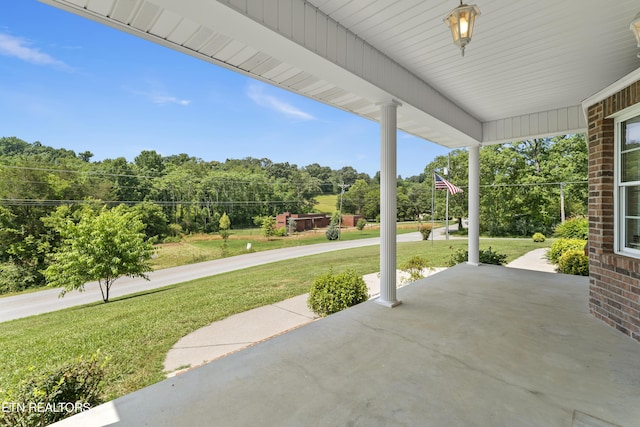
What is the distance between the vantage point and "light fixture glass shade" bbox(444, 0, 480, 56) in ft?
5.30

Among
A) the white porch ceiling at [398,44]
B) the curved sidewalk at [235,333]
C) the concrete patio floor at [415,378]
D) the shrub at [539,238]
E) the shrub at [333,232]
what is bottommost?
the curved sidewalk at [235,333]

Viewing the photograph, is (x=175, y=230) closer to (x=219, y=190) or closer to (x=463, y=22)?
(x=219, y=190)

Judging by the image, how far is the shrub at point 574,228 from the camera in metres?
10.3

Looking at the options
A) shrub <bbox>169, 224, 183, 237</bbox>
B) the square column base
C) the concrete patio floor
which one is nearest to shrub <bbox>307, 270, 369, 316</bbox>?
the square column base

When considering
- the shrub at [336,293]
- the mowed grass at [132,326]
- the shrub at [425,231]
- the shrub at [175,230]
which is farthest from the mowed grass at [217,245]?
the shrub at [425,231]

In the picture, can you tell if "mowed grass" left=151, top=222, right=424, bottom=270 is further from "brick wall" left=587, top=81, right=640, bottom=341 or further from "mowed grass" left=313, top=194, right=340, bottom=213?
"brick wall" left=587, top=81, right=640, bottom=341

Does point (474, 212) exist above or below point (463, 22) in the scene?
below

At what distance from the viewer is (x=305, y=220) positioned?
425 inches

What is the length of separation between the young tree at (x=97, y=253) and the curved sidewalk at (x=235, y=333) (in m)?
1.88

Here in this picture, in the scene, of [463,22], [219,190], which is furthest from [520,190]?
[463,22]

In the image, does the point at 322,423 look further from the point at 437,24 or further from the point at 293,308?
the point at 293,308

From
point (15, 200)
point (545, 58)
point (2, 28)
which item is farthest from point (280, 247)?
point (545, 58)

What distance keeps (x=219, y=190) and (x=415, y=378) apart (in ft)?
24.8

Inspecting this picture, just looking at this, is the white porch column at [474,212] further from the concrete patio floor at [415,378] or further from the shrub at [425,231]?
the shrub at [425,231]
